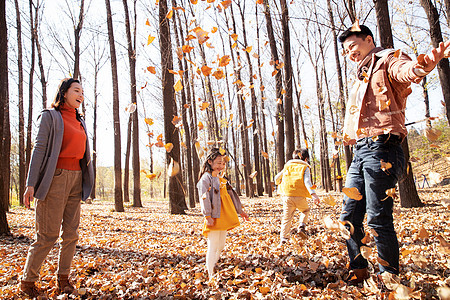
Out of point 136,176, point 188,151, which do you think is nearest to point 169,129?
point 188,151

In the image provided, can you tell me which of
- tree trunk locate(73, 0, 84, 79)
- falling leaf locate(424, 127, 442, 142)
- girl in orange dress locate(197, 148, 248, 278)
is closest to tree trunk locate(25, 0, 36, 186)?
tree trunk locate(73, 0, 84, 79)

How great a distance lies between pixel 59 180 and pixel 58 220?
37 centimetres

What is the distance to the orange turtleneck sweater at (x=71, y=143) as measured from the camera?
2.61 m

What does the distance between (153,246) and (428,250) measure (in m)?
3.94

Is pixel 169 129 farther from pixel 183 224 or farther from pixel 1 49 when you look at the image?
pixel 1 49

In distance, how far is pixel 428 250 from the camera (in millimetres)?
2986

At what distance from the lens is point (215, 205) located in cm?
289

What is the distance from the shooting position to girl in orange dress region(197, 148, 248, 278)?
2.85 meters

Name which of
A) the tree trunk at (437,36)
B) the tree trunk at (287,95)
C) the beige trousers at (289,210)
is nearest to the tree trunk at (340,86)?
the tree trunk at (287,95)

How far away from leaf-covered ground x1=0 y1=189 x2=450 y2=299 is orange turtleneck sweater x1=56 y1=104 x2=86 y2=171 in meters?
1.23

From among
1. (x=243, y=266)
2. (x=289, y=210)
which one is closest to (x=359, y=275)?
(x=243, y=266)

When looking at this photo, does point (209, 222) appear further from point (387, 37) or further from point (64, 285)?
point (387, 37)

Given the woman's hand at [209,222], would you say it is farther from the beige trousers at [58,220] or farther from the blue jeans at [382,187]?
the blue jeans at [382,187]

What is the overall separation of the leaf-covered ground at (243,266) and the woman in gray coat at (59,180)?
35cm
